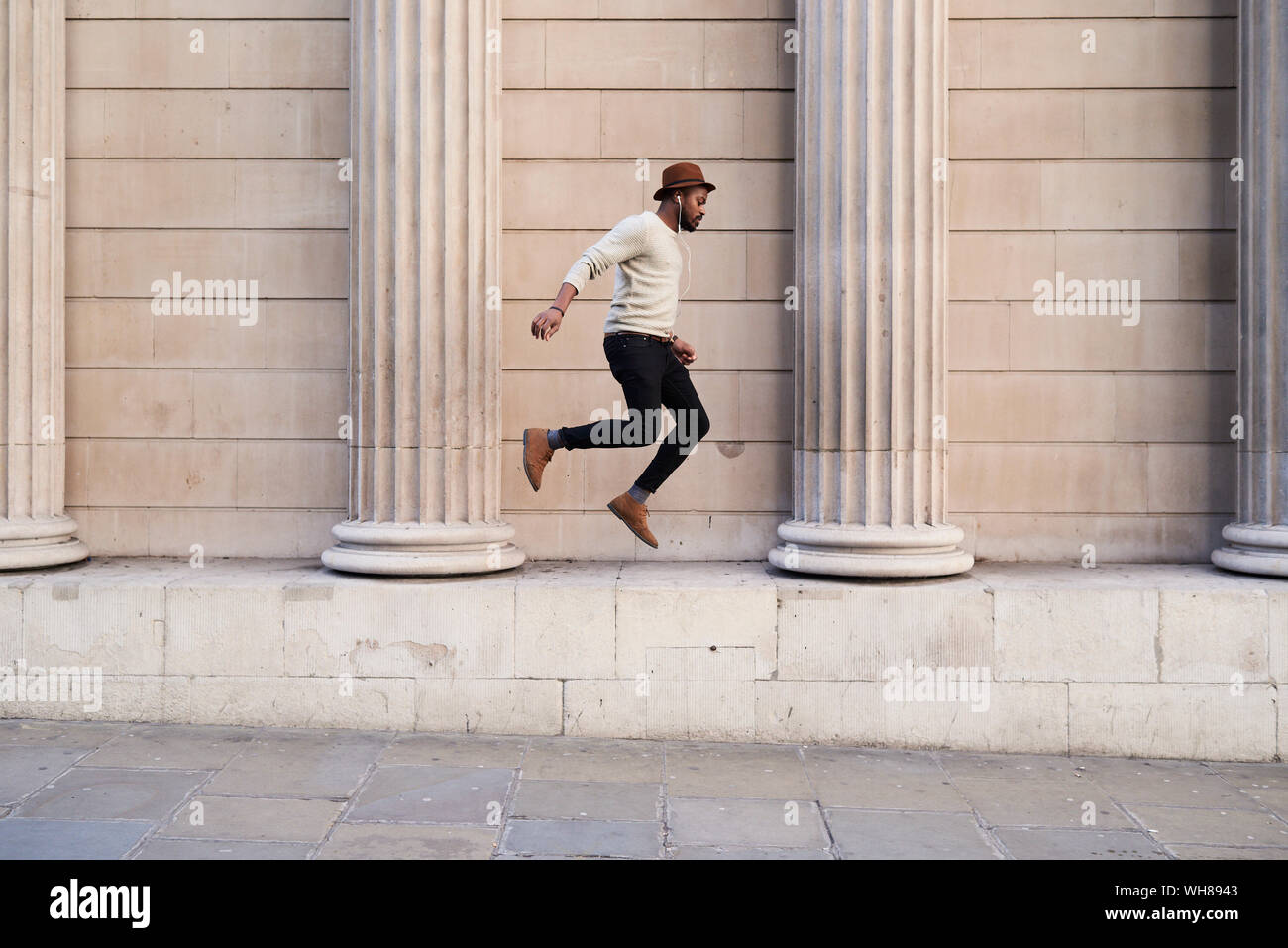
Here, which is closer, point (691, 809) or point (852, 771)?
point (691, 809)

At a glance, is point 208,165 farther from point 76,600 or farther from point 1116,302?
point 1116,302

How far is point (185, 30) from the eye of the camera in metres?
8.19

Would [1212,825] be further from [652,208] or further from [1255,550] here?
[652,208]

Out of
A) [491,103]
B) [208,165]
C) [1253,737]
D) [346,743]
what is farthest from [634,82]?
[1253,737]

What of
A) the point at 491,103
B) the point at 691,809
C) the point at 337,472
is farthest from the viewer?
the point at 337,472

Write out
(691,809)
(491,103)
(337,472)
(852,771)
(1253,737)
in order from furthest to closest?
(337,472), (491,103), (1253,737), (852,771), (691,809)

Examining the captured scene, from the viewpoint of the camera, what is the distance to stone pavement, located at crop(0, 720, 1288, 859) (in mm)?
4953

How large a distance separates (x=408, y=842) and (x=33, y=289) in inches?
210

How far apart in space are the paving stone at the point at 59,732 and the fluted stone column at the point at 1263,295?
7500mm

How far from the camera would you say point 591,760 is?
249 inches

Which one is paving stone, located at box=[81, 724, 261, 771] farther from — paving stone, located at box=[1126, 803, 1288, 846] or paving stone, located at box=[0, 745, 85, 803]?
paving stone, located at box=[1126, 803, 1288, 846]

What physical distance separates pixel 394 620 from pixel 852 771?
301cm

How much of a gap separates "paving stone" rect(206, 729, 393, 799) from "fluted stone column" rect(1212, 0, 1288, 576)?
19.4 ft

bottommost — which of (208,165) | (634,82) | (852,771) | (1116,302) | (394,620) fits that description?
(852,771)
